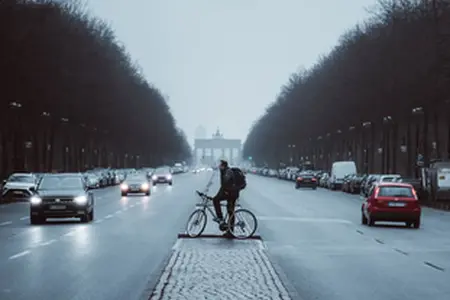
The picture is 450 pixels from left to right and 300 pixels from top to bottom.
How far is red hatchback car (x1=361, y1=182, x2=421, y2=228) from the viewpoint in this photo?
123ft

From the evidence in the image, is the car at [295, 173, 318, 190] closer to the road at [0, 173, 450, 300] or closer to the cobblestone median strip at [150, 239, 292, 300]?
the road at [0, 173, 450, 300]

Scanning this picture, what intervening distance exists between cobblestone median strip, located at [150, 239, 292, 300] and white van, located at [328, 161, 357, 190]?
6981cm

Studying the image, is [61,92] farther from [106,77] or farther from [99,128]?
[99,128]

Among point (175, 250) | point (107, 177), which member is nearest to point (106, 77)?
point (107, 177)

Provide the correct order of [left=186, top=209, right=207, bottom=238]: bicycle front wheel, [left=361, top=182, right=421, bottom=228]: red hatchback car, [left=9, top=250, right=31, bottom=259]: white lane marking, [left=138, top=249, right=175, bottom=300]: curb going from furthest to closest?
[left=361, top=182, right=421, bottom=228]: red hatchback car → [left=186, top=209, right=207, bottom=238]: bicycle front wheel → [left=9, top=250, right=31, bottom=259]: white lane marking → [left=138, top=249, right=175, bottom=300]: curb

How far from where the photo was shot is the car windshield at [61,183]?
3766 cm

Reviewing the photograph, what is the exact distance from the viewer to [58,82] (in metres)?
79.4

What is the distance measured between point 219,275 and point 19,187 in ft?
161

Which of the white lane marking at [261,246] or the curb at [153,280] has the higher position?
the white lane marking at [261,246]

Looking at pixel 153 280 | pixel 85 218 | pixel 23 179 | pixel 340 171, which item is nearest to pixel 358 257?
pixel 153 280

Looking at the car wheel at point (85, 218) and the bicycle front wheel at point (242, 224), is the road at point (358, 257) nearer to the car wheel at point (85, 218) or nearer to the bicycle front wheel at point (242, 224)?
the bicycle front wheel at point (242, 224)

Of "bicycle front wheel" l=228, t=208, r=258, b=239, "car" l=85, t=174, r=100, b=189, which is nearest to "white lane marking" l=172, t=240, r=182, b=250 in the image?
"bicycle front wheel" l=228, t=208, r=258, b=239

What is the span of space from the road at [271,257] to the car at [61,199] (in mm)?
678

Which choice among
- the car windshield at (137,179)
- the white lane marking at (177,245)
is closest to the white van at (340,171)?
the car windshield at (137,179)
